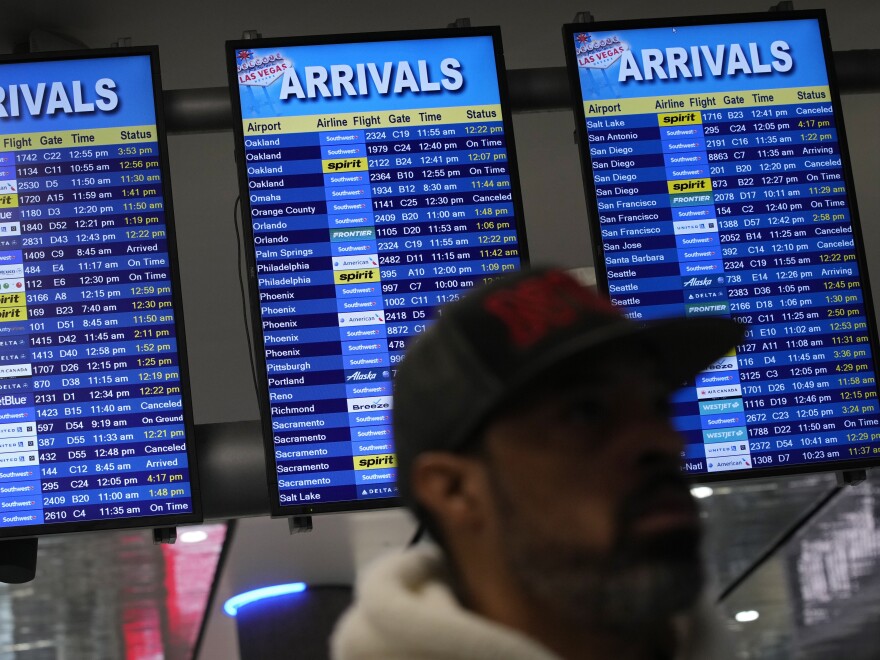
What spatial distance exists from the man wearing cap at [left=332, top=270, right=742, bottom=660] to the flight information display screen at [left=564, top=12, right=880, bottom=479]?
6.28 feet

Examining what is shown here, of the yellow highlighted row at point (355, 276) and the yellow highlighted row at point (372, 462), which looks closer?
the yellow highlighted row at point (372, 462)

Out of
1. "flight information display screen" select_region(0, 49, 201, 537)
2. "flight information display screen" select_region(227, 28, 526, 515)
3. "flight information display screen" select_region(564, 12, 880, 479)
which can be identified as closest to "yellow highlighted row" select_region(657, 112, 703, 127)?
"flight information display screen" select_region(564, 12, 880, 479)

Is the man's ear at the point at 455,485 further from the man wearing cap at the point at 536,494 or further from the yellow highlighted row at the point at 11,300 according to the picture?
the yellow highlighted row at the point at 11,300

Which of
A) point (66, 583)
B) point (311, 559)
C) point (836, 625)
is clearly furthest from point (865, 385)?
point (836, 625)

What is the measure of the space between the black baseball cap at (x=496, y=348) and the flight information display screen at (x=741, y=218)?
1.89 m

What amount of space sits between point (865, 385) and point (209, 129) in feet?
5.73

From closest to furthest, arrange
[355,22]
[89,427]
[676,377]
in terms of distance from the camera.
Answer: [676,377] < [89,427] < [355,22]

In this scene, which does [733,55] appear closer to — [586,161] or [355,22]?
[586,161]

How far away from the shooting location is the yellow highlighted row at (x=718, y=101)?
11.8 feet

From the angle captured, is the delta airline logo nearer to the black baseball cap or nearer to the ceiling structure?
the ceiling structure

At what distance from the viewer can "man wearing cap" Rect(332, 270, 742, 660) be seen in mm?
1376

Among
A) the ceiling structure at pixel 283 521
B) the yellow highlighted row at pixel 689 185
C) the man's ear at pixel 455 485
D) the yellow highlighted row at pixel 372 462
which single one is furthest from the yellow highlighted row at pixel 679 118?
the man's ear at pixel 455 485

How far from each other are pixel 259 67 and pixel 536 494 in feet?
7.64

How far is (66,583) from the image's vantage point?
21.1ft
